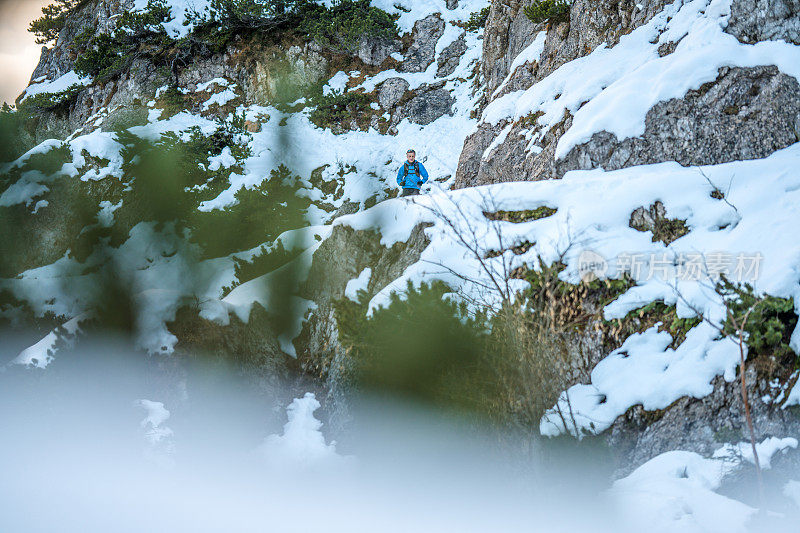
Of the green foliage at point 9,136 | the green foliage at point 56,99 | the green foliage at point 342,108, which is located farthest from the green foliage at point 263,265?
the green foliage at point 56,99

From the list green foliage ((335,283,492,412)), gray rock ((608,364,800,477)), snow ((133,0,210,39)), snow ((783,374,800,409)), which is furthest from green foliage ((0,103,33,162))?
snow ((133,0,210,39))

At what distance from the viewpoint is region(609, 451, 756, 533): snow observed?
12.0 feet

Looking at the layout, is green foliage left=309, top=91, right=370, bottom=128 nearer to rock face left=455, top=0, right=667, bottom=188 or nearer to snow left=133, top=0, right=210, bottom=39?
rock face left=455, top=0, right=667, bottom=188

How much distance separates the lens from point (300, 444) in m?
6.58

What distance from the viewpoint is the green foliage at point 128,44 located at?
2161 centimetres

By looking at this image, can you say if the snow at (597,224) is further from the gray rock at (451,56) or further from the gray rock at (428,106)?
the gray rock at (451,56)

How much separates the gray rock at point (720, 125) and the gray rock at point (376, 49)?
14.3m

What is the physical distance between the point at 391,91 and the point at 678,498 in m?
18.0

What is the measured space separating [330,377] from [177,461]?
2.40 metres

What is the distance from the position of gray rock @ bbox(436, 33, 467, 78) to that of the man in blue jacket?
10273mm

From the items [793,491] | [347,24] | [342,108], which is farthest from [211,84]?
[793,491]

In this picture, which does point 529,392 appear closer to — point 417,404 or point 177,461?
point 417,404

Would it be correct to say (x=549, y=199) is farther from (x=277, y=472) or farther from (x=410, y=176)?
(x=277, y=472)

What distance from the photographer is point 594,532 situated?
3984 millimetres
